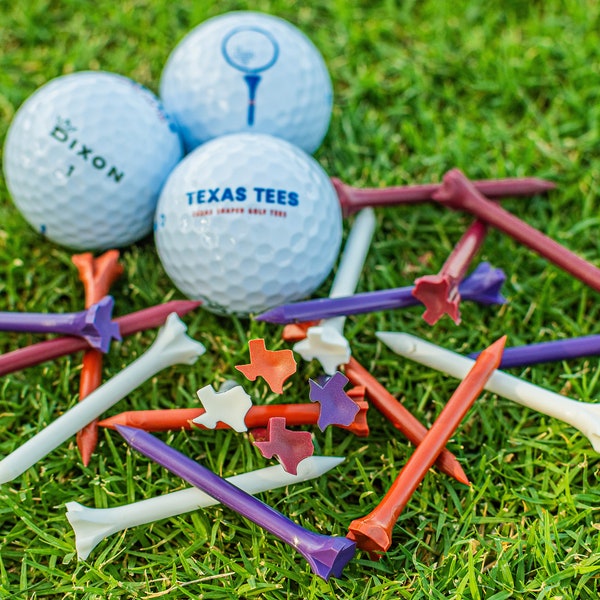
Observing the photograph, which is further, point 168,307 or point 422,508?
point 168,307

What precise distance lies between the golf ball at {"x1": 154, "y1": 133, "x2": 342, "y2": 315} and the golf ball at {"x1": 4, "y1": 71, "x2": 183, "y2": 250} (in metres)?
0.11

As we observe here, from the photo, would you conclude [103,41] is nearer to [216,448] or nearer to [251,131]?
[251,131]

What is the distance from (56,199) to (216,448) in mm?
825

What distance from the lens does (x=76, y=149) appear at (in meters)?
1.90

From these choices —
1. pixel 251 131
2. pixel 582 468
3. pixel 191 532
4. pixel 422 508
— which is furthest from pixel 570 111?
pixel 191 532

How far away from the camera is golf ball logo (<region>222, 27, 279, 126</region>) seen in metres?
2.04

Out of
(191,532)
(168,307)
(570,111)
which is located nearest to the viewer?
(191,532)

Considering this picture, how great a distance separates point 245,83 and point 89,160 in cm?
51

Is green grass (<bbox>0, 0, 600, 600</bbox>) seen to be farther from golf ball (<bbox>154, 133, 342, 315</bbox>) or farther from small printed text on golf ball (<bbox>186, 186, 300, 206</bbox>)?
small printed text on golf ball (<bbox>186, 186, 300, 206</bbox>)

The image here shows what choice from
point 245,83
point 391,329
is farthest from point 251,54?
point 391,329

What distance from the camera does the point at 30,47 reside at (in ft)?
8.64

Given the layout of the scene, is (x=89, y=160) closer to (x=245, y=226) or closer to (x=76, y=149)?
(x=76, y=149)

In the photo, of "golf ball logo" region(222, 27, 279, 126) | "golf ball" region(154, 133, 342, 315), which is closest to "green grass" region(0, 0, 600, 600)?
"golf ball" region(154, 133, 342, 315)

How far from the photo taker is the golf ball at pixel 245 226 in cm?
181
